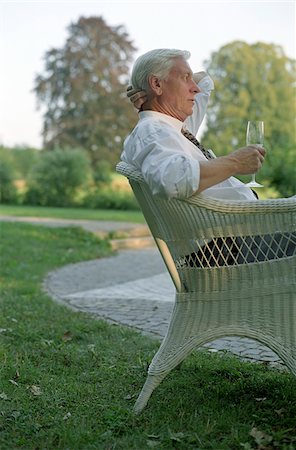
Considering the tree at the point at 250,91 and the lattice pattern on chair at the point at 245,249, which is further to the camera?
the tree at the point at 250,91

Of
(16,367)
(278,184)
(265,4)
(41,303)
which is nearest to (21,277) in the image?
(41,303)

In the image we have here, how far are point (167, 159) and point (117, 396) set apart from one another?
119 cm

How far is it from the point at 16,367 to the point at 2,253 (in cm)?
509

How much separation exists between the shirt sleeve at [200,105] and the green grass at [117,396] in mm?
1238

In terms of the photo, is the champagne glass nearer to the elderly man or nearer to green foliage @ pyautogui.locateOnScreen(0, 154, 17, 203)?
the elderly man

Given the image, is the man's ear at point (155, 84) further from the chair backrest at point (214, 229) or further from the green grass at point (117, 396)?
the green grass at point (117, 396)

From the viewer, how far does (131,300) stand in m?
5.30

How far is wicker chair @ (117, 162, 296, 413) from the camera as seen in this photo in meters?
2.39

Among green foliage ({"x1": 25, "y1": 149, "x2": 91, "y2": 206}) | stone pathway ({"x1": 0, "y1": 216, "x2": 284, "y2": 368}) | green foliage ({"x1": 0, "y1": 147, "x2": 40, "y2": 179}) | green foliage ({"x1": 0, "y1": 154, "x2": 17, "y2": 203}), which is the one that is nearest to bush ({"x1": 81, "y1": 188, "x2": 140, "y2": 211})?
green foliage ({"x1": 25, "y1": 149, "x2": 91, "y2": 206})

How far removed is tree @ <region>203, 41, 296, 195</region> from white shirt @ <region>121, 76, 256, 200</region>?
108 feet

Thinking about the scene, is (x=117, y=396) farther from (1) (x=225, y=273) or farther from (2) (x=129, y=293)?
(2) (x=129, y=293)

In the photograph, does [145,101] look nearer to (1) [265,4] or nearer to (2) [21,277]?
(2) [21,277]

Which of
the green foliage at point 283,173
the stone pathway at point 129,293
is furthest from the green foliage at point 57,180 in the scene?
the stone pathway at point 129,293

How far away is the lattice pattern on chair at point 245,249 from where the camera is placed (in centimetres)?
243
